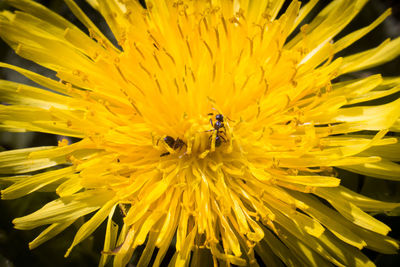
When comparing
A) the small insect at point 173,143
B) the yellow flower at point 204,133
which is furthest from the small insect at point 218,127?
the small insect at point 173,143

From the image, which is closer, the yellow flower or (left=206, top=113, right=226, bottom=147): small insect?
the yellow flower

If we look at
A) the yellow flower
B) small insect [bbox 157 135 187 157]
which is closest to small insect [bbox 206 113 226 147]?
the yellow flower

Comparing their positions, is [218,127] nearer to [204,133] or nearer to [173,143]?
[204,133]

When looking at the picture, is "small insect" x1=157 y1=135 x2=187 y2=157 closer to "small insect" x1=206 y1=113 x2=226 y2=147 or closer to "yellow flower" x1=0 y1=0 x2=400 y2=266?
"yellow flower" x1=0 y1=0 x2=400 y2=266

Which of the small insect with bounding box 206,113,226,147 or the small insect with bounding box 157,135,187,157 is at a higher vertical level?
the small insect with bounding box 206,113,226,147

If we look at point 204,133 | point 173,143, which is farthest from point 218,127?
point 173,143

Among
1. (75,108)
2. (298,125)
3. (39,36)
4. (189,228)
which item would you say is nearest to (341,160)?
(298,125)

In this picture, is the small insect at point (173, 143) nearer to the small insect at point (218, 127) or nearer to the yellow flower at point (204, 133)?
the yellow flower at point (204, 133)

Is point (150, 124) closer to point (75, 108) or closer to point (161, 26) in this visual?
point (75, 108)
